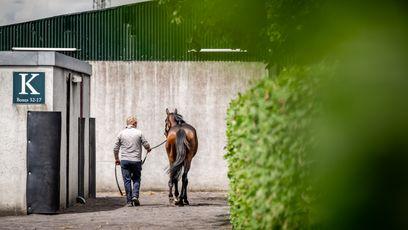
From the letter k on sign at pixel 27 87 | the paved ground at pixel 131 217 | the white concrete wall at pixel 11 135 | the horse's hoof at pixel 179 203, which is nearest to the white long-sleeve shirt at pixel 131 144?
the paved ground at pixel 131 217

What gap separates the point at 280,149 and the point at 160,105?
68.2 ft

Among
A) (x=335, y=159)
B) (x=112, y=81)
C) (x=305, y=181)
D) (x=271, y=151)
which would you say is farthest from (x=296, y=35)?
(x=112, y=81)

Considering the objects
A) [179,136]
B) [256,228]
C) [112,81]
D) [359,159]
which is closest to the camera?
[359,159]

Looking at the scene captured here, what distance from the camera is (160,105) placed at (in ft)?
89.8

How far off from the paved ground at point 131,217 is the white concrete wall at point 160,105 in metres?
4.87

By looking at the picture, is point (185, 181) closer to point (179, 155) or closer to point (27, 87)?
point (179, 155)

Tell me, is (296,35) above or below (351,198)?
above

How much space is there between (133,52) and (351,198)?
74.8 ft

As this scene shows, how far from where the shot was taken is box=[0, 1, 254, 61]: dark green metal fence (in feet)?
90.8

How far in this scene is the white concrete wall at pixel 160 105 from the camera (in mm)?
27312

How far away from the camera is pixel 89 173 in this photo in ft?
77.0

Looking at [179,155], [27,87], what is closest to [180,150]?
[179,155]

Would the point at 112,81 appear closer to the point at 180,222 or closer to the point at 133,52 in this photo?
the point at 133,52

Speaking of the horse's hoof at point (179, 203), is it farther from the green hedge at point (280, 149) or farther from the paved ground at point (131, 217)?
the green hedge at point (280, 149)
